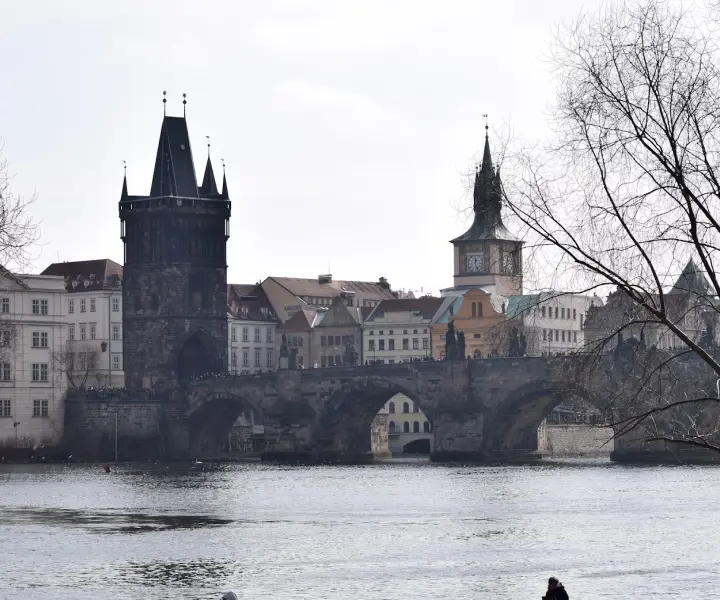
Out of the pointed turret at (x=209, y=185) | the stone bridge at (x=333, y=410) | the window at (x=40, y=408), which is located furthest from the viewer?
the pointed turret at (x=209, y=185)

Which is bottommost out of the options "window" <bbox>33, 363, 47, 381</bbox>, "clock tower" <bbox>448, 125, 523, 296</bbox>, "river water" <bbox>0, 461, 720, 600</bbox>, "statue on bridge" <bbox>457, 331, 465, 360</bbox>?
"river water" <bbox>0, 461, 720, 600</bbox>

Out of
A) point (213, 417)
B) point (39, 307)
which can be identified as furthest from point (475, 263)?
point (39, 307)

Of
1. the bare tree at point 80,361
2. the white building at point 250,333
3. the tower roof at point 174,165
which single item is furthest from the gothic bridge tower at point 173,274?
the white building at point 250,333

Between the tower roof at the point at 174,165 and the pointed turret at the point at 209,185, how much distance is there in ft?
4.46

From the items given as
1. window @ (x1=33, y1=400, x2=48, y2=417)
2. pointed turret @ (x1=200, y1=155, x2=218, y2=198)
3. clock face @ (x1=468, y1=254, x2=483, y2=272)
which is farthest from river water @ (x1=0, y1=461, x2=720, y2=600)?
clock face @ (x1=468, y1=254, x2=483, y2=272)

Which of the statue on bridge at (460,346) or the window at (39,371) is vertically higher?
the statue on bridge at (460,346)

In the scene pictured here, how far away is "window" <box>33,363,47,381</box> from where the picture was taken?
13512 cm

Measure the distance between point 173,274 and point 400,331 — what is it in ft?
108

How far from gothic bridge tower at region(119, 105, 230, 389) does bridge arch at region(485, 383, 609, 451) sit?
30.4 m

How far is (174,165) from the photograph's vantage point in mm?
157375

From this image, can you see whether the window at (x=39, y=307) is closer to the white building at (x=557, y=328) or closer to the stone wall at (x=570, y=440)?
the stone wall at (x=570, y=440)

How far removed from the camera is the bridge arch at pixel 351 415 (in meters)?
143

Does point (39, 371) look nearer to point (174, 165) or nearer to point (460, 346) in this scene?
point (174, 165)

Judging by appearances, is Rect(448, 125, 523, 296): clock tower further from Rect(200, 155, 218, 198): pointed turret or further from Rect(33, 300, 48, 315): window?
Rect(200, 155, 218, 198): pointed turret
